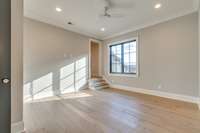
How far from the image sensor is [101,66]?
24.3 ft

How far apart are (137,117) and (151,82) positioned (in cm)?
253

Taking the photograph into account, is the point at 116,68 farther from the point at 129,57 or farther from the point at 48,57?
the point at 48,57

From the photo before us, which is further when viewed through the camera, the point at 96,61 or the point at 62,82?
the point at 96,61

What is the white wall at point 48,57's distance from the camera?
462cm

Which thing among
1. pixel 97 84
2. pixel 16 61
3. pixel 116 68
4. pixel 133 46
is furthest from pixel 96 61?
pixel 16 61

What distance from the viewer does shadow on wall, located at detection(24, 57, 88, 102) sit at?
4.66 metres

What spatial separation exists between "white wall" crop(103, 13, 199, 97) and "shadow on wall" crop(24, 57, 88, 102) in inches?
103

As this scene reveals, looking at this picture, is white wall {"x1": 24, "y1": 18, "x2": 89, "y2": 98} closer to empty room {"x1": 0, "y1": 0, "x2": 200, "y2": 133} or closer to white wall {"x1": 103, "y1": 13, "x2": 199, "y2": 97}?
empty room {"x1": 0, "y1": 0, "x2": 200, "y2": 133}

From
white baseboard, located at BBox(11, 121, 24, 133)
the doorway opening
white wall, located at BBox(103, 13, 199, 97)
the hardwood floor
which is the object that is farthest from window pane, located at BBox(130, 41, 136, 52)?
white baseboard, located at BBox(11, 121, 24, 133)

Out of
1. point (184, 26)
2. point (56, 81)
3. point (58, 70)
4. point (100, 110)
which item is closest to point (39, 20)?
point (58, 70)

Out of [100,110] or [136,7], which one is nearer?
[100,110]

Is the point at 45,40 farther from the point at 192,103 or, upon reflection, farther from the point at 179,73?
the point at 192,103

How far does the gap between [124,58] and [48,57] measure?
141 inches

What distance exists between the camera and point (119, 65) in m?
6.48
